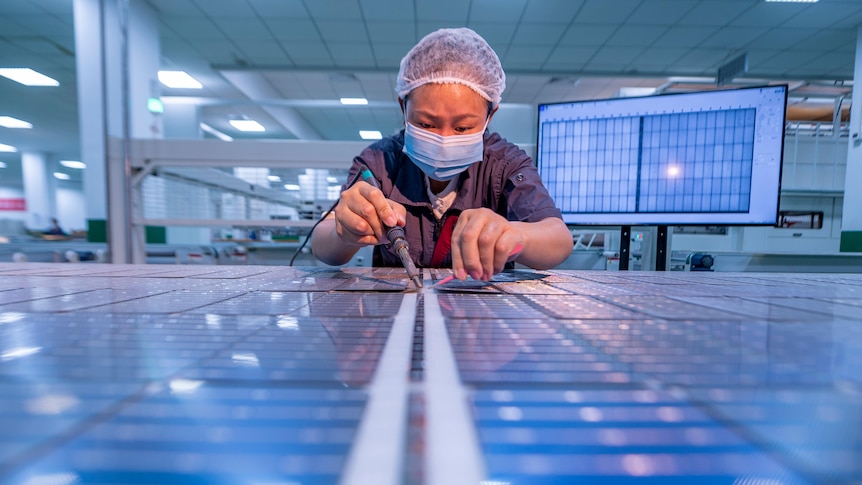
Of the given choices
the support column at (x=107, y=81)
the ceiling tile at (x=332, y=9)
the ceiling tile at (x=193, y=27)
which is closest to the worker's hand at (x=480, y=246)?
the support column at (x=107, y=81)

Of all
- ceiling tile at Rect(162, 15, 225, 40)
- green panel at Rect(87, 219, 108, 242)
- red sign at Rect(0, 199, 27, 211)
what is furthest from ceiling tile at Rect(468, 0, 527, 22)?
red sign at Rect(0, 199, 27, 211)

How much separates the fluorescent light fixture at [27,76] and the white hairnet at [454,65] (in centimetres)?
647

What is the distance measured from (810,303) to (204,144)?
1.97 meters

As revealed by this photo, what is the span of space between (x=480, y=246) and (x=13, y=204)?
45.8 feet

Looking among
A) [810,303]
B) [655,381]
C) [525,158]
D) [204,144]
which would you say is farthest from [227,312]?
[204,144]

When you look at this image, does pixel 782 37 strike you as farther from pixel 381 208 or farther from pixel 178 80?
pixel 178 80

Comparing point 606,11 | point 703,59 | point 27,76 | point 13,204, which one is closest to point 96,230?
point 27,76

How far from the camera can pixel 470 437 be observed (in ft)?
0.47

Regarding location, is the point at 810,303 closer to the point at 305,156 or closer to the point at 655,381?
the point at 655,381

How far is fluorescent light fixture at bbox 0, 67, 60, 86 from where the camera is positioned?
15.1ft

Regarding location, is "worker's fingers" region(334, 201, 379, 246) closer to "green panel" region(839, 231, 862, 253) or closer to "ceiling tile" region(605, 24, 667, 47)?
"ceiling tile" region(605, 24, 667, 47)

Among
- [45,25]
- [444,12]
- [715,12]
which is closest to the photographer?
[715,12]

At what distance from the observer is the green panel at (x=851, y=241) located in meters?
3.40

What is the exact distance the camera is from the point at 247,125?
6840 millimetres
